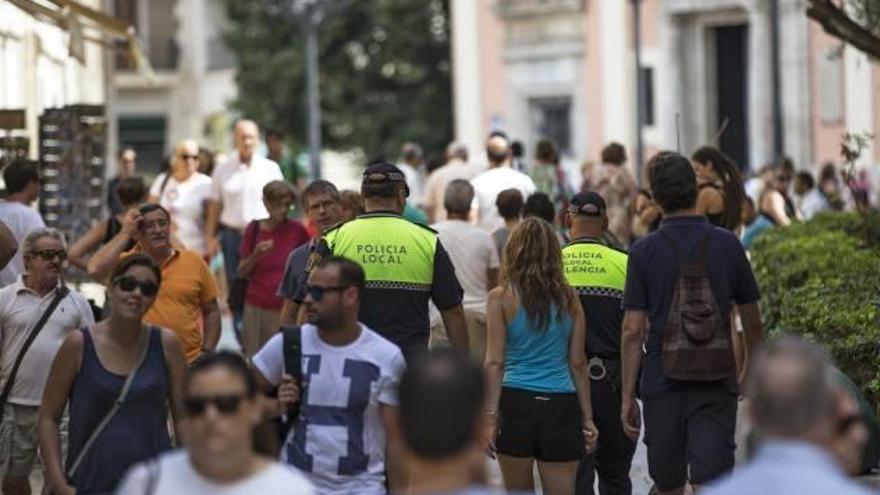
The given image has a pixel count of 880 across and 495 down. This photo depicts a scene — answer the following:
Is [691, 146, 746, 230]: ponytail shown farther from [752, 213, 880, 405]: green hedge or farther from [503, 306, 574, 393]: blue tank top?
[503, 306, 574, 393]: blue tank top

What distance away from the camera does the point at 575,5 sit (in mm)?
43969

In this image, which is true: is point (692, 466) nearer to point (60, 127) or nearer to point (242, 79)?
point (60, 127)

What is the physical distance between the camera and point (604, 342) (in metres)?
11.1

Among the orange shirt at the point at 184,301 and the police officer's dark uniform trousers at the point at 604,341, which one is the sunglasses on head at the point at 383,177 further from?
the orange shirt at the point at 184,301

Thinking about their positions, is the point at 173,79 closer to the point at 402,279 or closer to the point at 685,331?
the point at 402,279

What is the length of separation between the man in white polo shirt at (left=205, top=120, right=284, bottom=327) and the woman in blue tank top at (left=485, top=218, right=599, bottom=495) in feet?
26.9

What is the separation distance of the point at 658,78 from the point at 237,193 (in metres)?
24.2

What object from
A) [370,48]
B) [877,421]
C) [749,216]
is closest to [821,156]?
[370,48]

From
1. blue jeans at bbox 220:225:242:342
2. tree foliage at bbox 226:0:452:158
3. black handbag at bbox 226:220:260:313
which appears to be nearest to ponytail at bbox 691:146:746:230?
black handbag at bbox 226:220:260:313

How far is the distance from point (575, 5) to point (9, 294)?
33.6 meters

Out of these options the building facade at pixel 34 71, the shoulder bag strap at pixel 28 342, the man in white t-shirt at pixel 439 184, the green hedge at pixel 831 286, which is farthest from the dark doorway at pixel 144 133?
the shoulder bag strap at pixel 28 342

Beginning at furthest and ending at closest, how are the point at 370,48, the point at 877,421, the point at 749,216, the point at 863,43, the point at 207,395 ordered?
the point at 370,48 → the point at 749,216 → the point at 863,43 → the point at 877,421 → the point at 207,395

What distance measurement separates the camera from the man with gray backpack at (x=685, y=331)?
9.68 meters

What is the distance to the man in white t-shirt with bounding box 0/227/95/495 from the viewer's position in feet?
35.3
